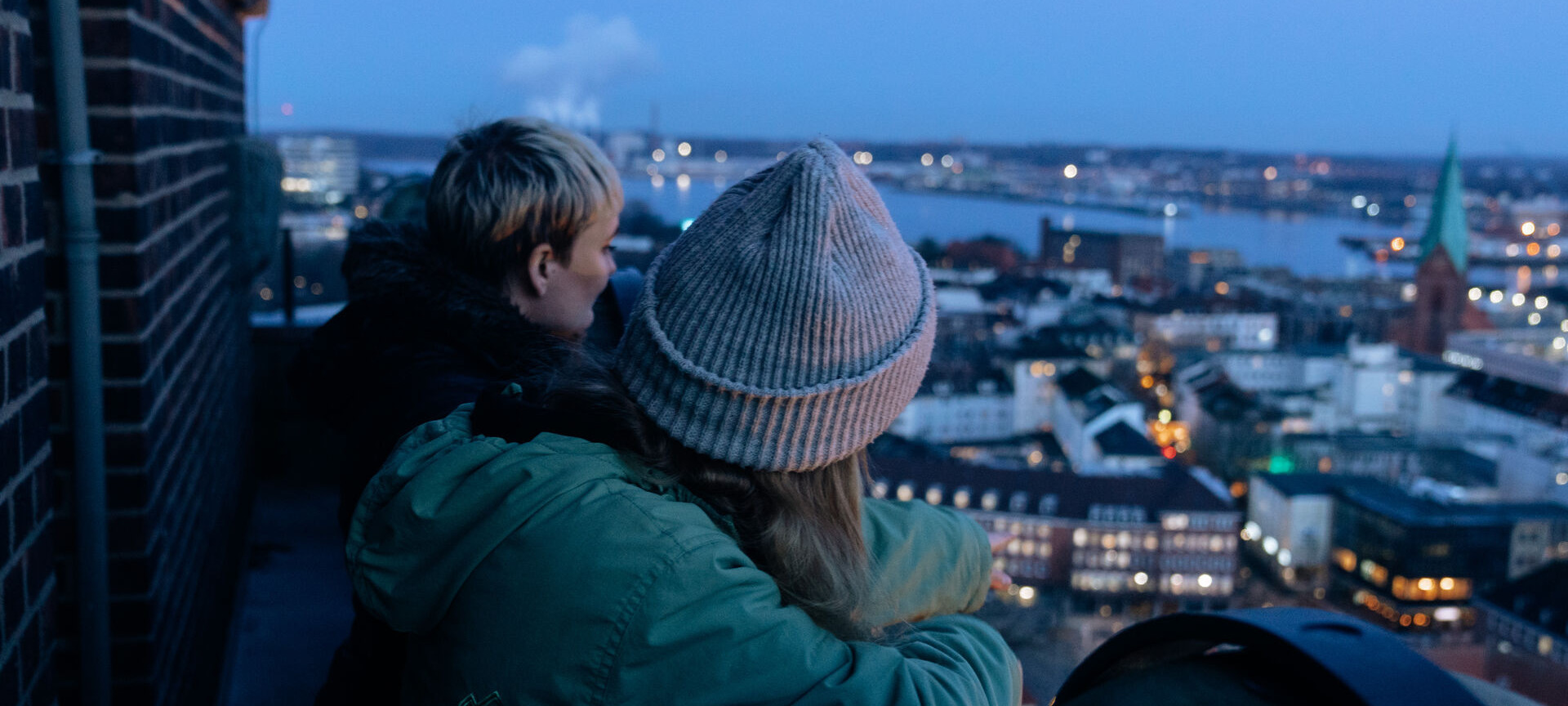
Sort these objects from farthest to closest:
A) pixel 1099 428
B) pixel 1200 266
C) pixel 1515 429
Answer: pixel 1200 266 → pixel 1515 429 → pixel 1099 428

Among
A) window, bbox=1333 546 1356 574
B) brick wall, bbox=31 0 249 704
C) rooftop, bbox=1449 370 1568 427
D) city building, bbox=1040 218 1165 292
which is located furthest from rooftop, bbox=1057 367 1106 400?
brick wall, bbox=31 0 249 704

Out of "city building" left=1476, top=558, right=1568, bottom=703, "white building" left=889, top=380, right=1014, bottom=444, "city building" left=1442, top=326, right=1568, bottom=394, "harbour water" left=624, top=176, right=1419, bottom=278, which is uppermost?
"harbour water" left=624, top=176, right=1419, bottom=278

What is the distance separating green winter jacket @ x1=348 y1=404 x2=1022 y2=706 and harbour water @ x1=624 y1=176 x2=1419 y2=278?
78.0 ft

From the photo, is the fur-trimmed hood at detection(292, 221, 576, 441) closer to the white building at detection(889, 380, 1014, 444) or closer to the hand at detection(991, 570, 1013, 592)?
the hand at detection(991, 570, 1013, 592)

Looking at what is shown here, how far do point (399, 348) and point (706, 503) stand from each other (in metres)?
0.51

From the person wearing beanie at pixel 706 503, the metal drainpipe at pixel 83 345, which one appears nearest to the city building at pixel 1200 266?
the metal drainpipe at pixel 83 345

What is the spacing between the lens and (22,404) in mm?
819

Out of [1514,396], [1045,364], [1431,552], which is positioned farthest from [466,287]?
[1514,396]

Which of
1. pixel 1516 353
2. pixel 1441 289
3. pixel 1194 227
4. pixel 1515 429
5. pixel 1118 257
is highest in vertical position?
pixel 1194 227

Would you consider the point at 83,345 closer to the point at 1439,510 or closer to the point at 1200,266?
the point at 1439,510

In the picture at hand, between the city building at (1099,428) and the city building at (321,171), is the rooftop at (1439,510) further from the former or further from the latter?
the city building at (321,171)

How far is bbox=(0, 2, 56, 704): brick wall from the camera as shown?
78 centimetres

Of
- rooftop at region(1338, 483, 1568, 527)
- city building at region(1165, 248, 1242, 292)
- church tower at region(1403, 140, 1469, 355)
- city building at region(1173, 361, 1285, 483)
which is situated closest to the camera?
rooftop at region(1338, 483, 1568, 527)

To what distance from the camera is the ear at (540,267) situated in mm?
1236
